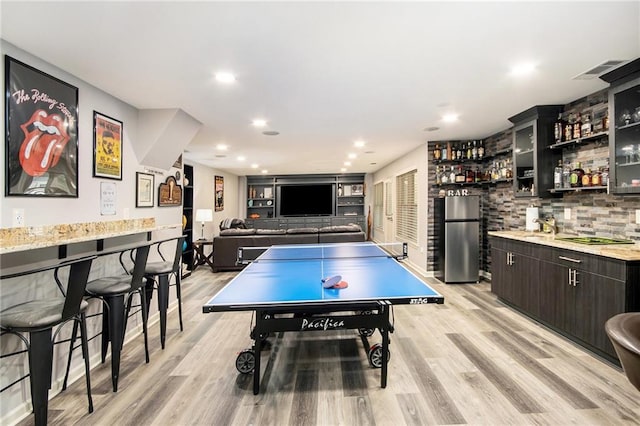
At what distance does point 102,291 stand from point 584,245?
4.16 meters

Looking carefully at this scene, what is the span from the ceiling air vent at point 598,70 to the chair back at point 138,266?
13.0 ft

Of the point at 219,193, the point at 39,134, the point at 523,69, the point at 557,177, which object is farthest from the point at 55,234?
the point at 219,193

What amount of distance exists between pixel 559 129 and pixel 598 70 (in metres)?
1.19

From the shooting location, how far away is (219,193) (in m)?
9.36

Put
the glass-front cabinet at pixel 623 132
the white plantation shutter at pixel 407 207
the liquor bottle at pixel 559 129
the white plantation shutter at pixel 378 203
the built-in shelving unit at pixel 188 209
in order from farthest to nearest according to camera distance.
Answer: the white plantation shutter at pixel 378 203 → the built-in shelving unit at pixel 188 209 → the white plantation shutter at pixel 407 207 → the liquor bottle at pixel 559 129 → the glass-front cabinet at pixel 623 132

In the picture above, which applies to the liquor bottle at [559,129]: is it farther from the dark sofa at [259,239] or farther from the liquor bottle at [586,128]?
the dark sofa at [259,239]

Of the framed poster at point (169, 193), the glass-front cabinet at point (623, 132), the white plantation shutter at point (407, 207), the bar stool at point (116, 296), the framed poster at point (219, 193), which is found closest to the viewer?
the bar stool at point (116, 296)

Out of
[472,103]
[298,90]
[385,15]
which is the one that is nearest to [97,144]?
[298,90]

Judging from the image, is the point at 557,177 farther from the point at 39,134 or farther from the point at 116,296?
the point at 39,134

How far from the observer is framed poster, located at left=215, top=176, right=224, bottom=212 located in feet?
30.1

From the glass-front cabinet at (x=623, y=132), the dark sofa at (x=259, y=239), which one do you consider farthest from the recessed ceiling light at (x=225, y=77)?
the dark sofa at (x=259, y=239)

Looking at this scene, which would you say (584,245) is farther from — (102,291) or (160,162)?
(160,162)

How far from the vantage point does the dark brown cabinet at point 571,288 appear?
2424mm

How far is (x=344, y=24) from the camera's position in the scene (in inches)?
74.1
